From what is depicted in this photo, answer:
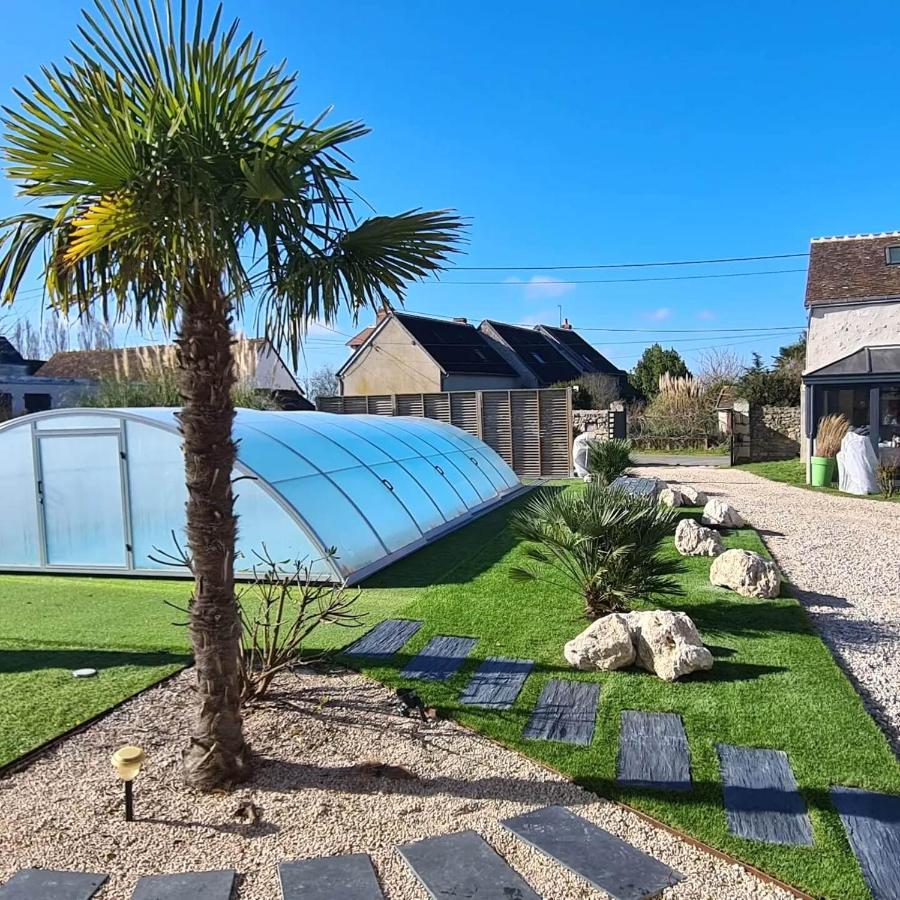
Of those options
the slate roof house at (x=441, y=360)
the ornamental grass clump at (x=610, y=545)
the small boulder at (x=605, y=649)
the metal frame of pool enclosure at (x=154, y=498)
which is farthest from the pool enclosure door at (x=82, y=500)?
the slate roof house at (x=441, y=360)

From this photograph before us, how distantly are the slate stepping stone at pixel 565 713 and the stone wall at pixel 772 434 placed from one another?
1959 cm

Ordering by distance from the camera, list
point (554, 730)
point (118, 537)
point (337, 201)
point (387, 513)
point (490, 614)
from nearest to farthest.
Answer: point (337, 201) → point (554, 730) → point (490, 614) → point (118, 537) → point (387, 513)

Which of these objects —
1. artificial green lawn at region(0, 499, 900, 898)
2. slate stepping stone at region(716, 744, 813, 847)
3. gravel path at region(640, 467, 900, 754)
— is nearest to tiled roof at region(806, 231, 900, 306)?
gravel path at region(640, 467, 900, 754)

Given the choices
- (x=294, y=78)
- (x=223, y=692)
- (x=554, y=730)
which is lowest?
(x=554, y=730)

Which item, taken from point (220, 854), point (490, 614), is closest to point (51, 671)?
point (220, 854)

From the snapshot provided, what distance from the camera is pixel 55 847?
3.14 metres

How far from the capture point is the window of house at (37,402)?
2703 centimetres

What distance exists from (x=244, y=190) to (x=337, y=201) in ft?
1.48

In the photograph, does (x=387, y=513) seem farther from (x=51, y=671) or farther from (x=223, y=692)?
(x=223, y=692)

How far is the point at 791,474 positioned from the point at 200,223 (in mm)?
18193

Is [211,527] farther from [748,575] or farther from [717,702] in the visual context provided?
[748,575]

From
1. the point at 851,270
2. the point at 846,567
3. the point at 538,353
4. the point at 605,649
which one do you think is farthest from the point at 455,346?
the point at 605,649

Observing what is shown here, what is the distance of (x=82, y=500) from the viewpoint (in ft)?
28.7

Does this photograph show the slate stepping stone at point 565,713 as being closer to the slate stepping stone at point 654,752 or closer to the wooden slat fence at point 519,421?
the slate stepping stone at point 654,752
